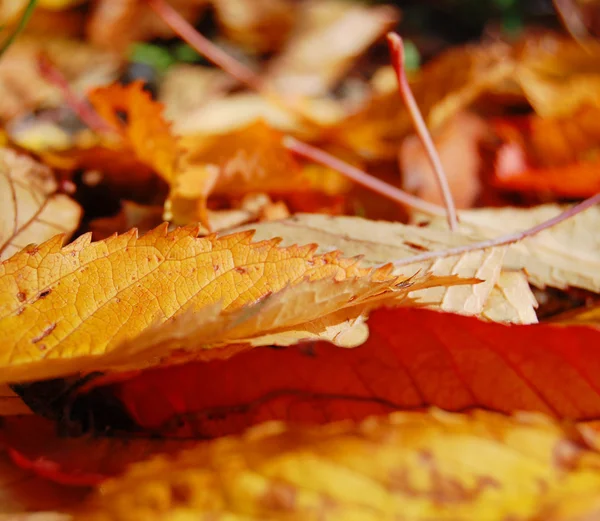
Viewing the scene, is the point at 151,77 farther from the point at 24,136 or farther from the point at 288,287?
the point at 288,287

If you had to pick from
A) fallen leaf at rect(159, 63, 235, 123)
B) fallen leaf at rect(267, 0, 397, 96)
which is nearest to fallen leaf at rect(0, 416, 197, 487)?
fallen leaf at rect(159, 63, 235, 123)

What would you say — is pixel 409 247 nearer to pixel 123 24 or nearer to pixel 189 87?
pixel 189 87

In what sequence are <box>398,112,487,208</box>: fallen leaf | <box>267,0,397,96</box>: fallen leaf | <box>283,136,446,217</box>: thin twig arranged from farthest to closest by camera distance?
<box>267,0,397,96</box>: fallen leaf
<box>398,112,487,208</box>: fallen leaf
<box>283,136,446,217</box>: thin twig

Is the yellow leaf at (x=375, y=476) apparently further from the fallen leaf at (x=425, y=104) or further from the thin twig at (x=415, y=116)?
the fallen leaf at (x=425, y=104)

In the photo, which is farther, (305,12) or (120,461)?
(305,12)

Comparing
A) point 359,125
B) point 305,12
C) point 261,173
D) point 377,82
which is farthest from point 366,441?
point 305,12

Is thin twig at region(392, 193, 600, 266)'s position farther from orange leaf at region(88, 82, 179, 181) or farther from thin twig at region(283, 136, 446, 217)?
orange leaf at region(88, 82, 179, 181)

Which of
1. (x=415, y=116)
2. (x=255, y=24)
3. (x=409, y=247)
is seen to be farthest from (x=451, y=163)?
(x=255, y=24)
